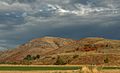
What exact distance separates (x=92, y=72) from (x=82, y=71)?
224cm

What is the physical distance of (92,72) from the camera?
73312mm

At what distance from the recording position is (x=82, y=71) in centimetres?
7338
